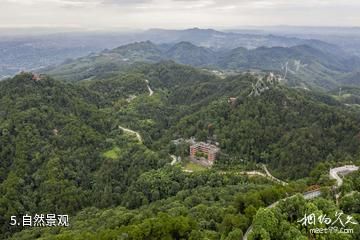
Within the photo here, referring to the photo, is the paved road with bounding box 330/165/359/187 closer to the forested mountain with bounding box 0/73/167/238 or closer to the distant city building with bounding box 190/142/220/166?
the distant city building with bounding box 190/142/220/166

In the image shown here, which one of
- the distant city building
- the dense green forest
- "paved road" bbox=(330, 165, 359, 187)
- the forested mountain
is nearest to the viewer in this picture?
the dense green forest

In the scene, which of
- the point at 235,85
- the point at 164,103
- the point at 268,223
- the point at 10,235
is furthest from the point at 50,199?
the point at 235,85

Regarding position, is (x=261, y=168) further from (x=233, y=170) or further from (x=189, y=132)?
(x=189, y=132)
